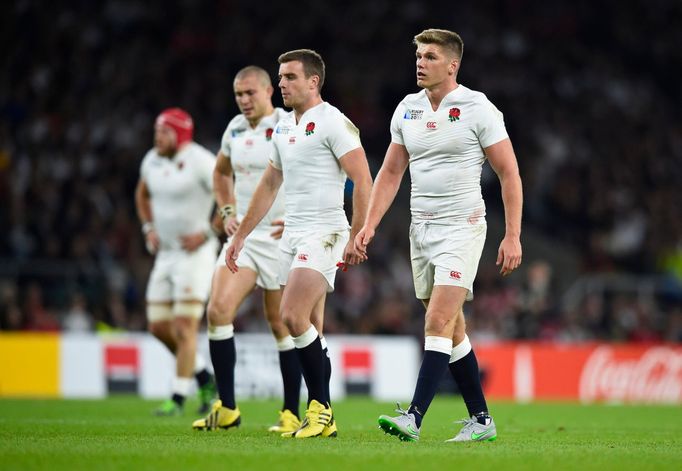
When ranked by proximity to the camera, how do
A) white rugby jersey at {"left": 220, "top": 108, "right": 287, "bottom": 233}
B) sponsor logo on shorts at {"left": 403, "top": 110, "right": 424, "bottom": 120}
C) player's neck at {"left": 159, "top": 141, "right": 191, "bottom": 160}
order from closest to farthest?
1. sponsor logo on shorts at {"left": 403, "top": 110, "right": 424, "bottom": 120}
2. white rugby jersey at {"left": 220, "top": 108, "right": 287, "bottom": 233}
3. player's neck at {"left": 159, "top": 141, "right": 191, "bottom": 160}

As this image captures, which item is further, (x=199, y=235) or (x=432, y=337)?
(x=199, y=235)

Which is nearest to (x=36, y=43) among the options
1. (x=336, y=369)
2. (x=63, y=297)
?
(x=63, y=297)

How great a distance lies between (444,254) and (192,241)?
475cm

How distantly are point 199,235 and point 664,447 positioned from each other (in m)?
5.74

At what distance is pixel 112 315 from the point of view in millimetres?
18812

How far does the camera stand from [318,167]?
897 centimetres

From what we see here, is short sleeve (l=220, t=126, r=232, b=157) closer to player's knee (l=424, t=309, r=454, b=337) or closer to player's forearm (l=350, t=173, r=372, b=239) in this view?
player's forearm (l=350, t=173, r=372, b=239)

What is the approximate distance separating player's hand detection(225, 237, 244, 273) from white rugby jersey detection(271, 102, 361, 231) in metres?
0.50

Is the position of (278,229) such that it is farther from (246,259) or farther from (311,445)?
(311,445)

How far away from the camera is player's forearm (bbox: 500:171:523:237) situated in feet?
27.1

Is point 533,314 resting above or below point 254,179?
below

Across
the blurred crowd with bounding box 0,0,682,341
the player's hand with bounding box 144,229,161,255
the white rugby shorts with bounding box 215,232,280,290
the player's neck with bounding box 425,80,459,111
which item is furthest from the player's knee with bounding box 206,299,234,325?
the blurred crowd with bounding box 0,0,682,341

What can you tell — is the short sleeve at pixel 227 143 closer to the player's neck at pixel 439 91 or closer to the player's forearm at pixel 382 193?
the player's forearm at pixel 382 193

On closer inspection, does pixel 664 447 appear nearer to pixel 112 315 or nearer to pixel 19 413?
pixel 19 413
